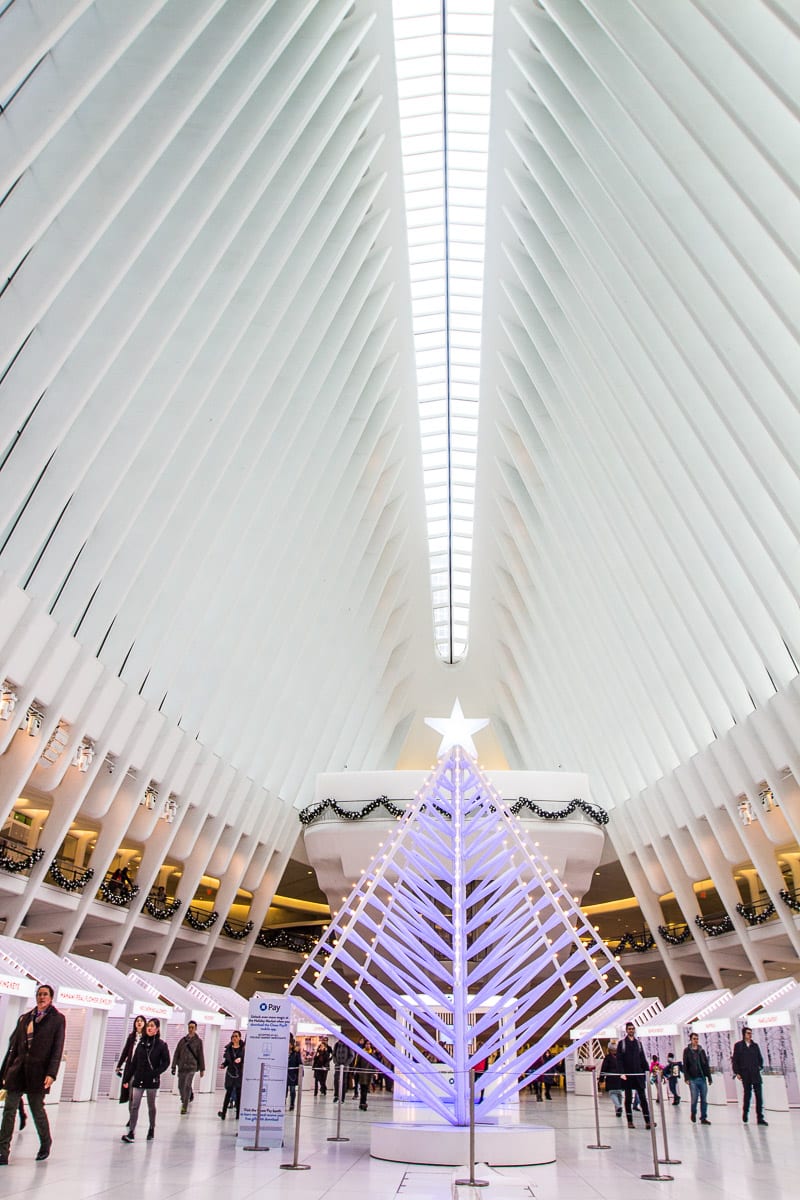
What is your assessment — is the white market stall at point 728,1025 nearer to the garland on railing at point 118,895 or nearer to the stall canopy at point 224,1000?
the stall canopy at point 224,1000

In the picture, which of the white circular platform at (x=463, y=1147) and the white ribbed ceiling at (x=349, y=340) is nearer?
the white circular platform at (x=463, y=1147)

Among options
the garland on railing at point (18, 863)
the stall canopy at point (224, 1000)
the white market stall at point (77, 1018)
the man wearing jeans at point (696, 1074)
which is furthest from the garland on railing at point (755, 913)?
the garland on railing at point (18, 863)

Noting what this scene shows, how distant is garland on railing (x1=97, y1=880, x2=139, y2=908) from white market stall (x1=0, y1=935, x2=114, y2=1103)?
6474mm

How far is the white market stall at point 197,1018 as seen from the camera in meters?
20.6

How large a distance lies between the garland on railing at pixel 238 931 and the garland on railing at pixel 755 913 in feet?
52.2

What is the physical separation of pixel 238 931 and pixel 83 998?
16914 millimetres

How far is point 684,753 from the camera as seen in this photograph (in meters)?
Result: 24.9

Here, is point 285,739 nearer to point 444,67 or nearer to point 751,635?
point 751,635

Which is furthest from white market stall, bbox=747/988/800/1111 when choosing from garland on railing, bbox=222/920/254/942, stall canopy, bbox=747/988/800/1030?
garland on railing, bbox=222/920/254/942

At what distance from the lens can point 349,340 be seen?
22641 mm

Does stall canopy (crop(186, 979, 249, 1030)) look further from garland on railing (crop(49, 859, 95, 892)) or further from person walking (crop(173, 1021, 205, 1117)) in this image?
person walking (crop(173, 1021, 205, 1117))

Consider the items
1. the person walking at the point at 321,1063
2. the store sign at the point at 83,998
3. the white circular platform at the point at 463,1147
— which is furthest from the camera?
the person walking at the point at 321,1063

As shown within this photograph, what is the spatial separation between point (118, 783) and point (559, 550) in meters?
13.3

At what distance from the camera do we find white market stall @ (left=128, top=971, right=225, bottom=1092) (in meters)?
20.6
